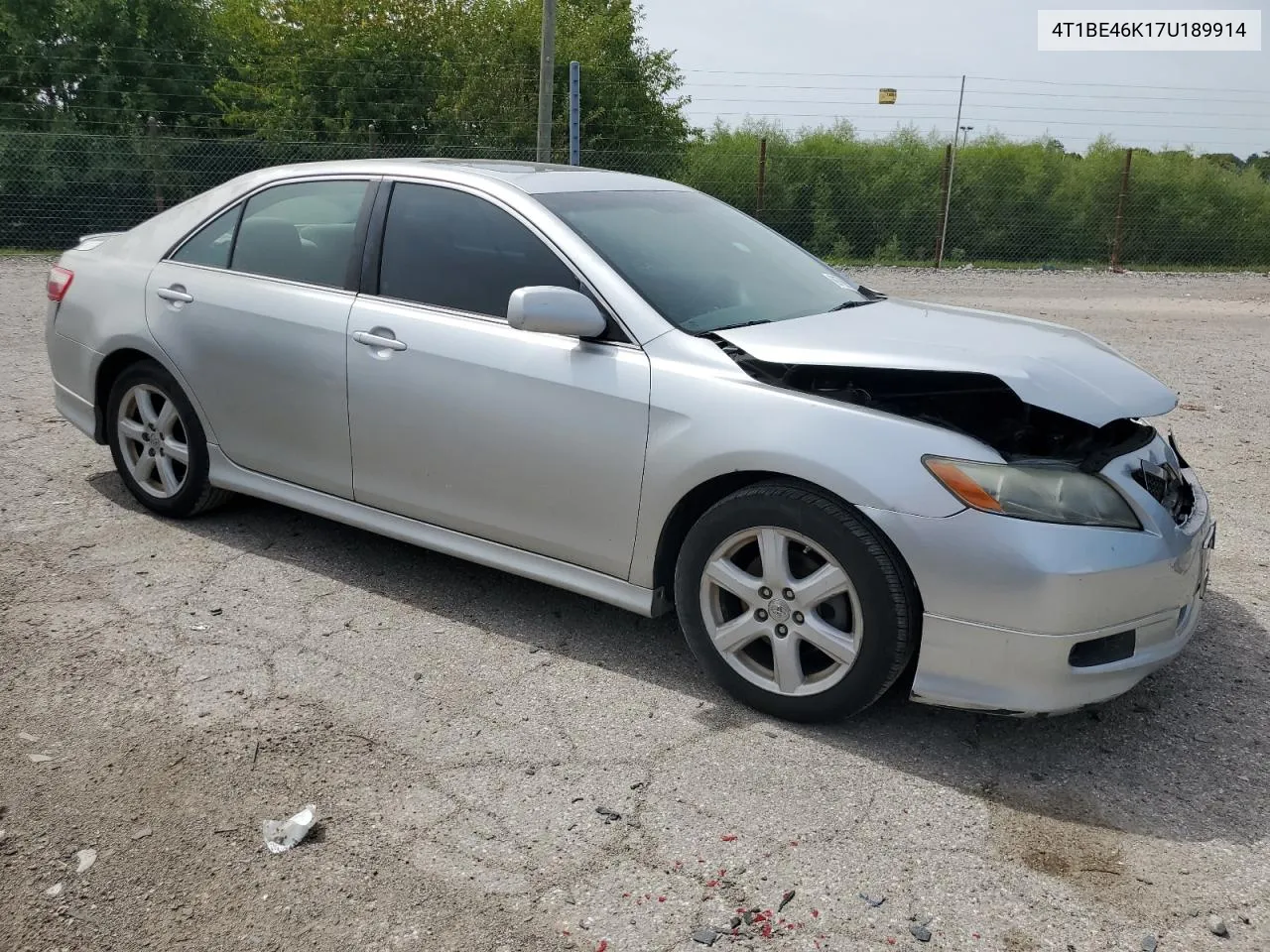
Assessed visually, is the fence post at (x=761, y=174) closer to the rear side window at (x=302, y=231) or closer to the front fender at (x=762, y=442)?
the rear side window at (x=302, y=231)

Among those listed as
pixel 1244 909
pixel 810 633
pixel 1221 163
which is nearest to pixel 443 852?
pixel 810 633

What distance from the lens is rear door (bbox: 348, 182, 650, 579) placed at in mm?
3672

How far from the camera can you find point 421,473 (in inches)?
162

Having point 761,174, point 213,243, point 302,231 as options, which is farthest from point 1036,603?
point 761,174

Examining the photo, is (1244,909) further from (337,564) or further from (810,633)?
(337,564)

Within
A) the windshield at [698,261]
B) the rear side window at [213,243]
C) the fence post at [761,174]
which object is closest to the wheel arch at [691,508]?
the windshield at [698,261]

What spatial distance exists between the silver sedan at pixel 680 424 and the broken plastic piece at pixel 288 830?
1.21 m

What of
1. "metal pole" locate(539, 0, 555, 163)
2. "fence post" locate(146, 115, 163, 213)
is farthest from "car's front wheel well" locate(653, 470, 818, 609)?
"fence post" locate(146, 115, 163, 213)

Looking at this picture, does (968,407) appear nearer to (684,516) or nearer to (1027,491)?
(1027,491)

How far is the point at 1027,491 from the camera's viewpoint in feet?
10.1

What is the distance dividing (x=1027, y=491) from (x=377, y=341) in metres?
2.34

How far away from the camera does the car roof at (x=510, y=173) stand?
168 inches

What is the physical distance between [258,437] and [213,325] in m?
0.51

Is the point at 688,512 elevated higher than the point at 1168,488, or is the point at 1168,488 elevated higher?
the point at 1168,488
